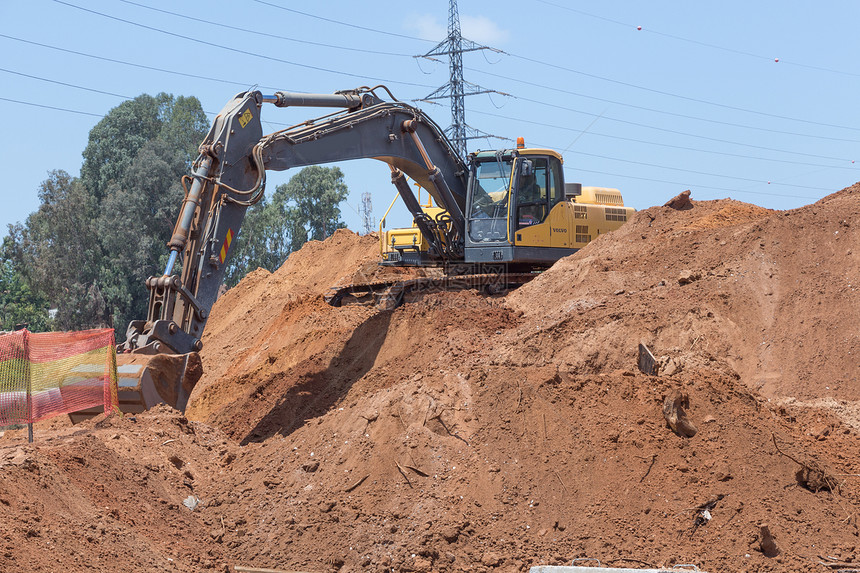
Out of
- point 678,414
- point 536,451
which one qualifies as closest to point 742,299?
point 678,414

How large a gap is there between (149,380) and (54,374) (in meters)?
1.11

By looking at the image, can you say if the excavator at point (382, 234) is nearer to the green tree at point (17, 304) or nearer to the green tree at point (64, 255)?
the green tree at point (64, 255)

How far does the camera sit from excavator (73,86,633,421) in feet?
32.3

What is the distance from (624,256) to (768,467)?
6.55 m

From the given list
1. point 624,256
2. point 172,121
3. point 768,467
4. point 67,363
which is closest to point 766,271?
point 624,256

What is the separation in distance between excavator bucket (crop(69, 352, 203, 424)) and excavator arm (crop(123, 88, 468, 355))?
0.44 ft

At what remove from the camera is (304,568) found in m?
7.36

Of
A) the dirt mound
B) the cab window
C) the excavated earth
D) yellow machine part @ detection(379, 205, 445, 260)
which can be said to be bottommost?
the excavated earth

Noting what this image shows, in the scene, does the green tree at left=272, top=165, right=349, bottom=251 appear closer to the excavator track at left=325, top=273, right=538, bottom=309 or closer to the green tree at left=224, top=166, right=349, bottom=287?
the green tree at left=224, top=166, right=349, bottom=287

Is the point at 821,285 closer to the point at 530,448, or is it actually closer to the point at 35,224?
the point at 530,448

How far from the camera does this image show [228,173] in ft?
34.0

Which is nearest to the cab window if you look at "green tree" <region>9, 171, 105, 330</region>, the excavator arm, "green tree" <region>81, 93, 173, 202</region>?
the excavator arm

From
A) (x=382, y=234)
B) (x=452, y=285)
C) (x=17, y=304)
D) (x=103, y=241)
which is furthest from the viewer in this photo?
(x=17, y=304)

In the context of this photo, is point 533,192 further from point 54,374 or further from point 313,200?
point 313,200
